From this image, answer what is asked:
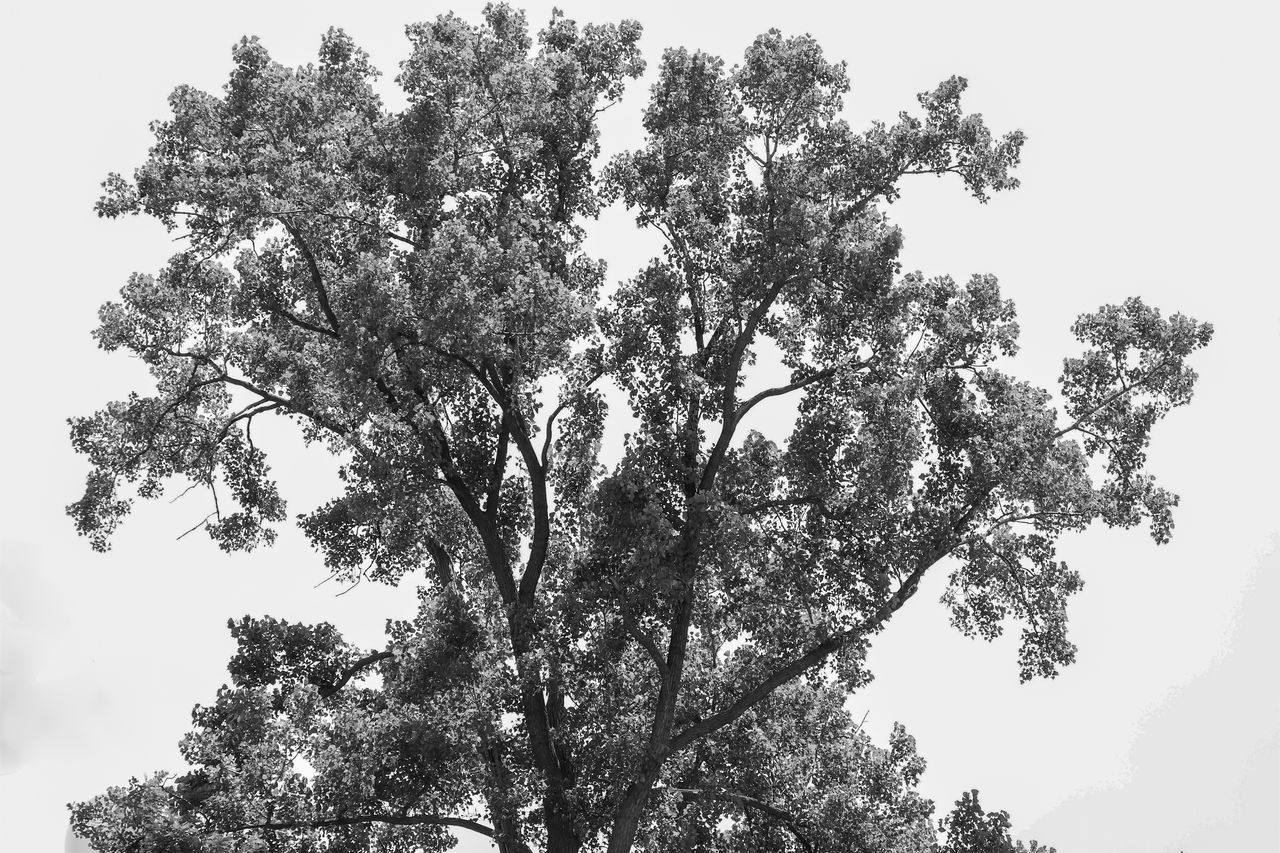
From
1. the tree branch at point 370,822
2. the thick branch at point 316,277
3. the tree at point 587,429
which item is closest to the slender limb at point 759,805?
the tree at point 587,429

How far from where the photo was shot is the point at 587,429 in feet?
77.7

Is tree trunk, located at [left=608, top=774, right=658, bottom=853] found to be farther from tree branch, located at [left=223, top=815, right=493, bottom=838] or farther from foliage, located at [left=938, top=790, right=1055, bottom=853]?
foliage, located at [left=938, top=790, right=1055, bottom=853]

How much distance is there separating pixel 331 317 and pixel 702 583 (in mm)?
7876

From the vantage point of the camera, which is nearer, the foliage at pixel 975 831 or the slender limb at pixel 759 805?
the foliage at pixel 975 831

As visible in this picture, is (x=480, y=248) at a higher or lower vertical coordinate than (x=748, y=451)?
higher

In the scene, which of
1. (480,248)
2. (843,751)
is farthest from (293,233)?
(843,751)

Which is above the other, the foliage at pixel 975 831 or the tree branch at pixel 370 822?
the tree branch at pixel 370 822

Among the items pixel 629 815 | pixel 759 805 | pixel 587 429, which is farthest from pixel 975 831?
pixel 587 429

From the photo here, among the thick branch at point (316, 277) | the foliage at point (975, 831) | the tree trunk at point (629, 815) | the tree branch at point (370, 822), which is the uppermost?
the thick branch at point (316, 277)

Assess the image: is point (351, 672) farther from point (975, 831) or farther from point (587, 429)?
point (975, 831)

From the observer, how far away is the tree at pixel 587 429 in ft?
66.6

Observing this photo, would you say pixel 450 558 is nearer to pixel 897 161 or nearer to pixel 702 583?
pixel 702 583

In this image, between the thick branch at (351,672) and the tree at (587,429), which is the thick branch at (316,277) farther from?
the thick branch at (351,672)

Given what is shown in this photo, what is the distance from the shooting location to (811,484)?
20.7 m
